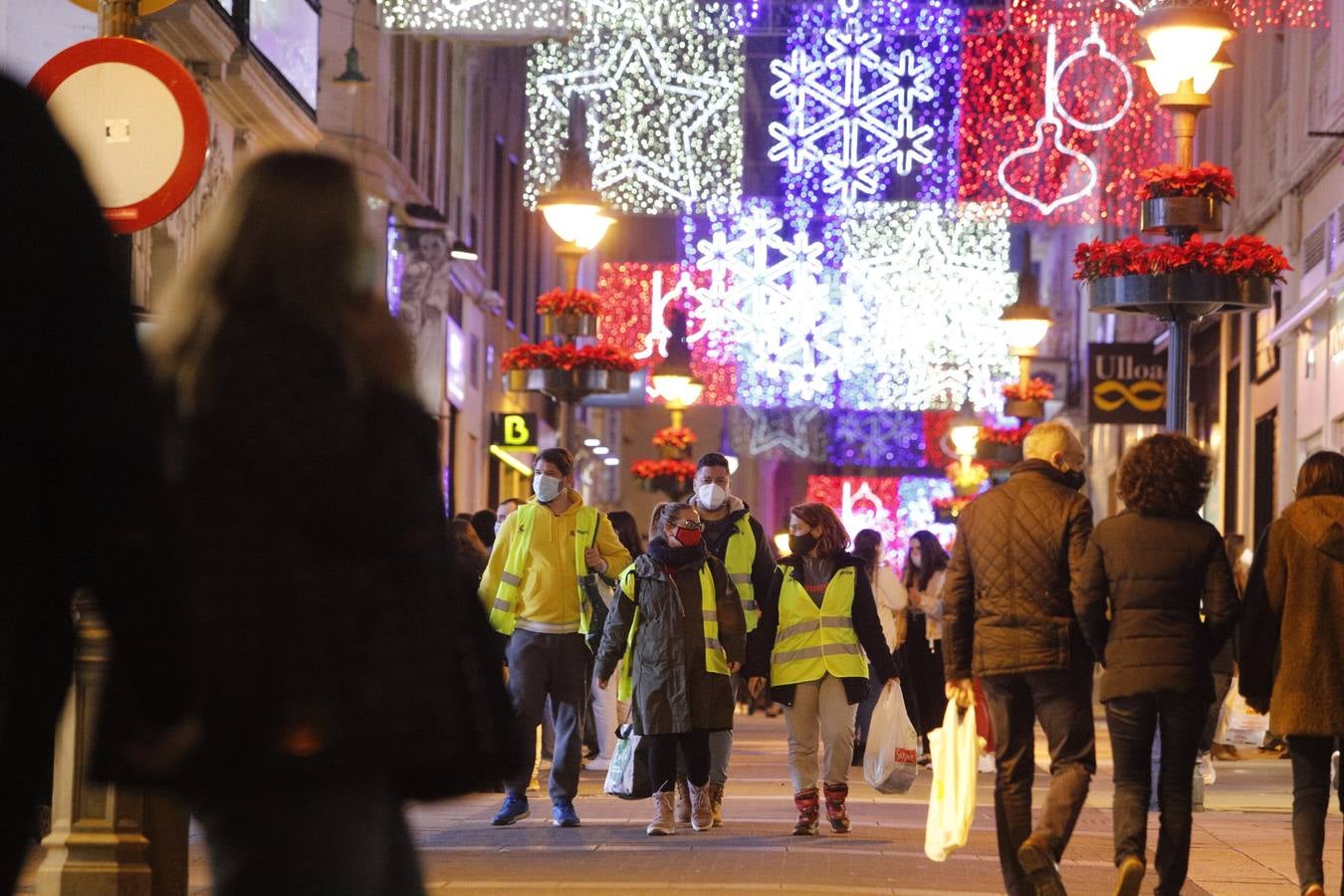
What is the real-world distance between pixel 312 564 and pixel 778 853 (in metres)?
7.94

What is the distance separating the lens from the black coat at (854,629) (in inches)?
490

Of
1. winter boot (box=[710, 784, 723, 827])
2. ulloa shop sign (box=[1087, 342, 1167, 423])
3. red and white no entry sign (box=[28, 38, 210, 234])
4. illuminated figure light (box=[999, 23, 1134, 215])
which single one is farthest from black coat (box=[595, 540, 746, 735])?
illuminated figure light (box=[999, 23, 1134, 215])

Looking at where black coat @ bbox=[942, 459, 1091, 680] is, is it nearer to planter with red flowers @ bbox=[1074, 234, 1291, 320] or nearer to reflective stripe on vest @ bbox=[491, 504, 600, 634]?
planter with red flowers @ bbox=[1074, 234, 1291, 320]

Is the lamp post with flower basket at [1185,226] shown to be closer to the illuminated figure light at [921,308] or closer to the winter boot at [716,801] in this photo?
the winter boot at [716,801]

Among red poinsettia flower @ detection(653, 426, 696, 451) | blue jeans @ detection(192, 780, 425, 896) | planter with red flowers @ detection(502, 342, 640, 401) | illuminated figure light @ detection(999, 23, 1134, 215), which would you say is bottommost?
blue jeans @ detection(192, 780, 425, 896)

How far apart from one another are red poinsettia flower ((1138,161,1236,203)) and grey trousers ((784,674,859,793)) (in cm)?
308

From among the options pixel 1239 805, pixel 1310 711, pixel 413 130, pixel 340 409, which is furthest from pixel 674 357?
pixel 340 409

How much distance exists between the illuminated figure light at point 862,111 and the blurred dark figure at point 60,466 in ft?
66.2

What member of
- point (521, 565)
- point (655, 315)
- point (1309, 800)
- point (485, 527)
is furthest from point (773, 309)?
point (1309, 800)

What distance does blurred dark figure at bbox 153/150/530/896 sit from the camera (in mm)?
3363

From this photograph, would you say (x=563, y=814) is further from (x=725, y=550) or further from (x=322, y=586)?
(x=322, y=586)

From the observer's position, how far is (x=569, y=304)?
20.6 metres

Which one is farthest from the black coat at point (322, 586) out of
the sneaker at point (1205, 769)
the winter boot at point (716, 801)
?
the sneaker at point (1205, 769)

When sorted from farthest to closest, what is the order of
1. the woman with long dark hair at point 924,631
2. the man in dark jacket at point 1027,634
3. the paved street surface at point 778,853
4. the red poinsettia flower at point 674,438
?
the red poinsettia flower at point 674,438, the woman with long dark hair at point 924,631, the paved street surface at point 778,853, the man in dark jacket at point 1027,634
